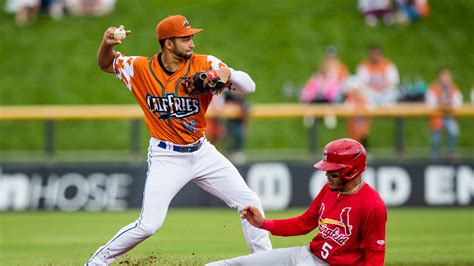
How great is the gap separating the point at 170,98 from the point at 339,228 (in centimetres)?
223

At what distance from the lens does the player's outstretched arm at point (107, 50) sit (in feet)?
28.1

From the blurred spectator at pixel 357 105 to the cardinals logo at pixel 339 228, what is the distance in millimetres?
10685

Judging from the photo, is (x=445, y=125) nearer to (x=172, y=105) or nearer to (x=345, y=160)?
(x=172, y=105)

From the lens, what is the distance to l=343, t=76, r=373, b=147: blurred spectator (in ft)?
58.9

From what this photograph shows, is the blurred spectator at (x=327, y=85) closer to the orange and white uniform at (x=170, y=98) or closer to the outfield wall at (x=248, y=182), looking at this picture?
the outfield wall at (x=248, y=182)

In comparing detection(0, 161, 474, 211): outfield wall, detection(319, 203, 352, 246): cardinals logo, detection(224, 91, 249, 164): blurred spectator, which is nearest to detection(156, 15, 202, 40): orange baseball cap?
detection(319, 203, 352, 246): cardinals logo

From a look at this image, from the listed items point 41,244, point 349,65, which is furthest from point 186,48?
point 349,65

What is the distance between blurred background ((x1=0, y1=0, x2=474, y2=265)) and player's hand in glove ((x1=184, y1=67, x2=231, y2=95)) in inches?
111

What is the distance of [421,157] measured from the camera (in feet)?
58.4

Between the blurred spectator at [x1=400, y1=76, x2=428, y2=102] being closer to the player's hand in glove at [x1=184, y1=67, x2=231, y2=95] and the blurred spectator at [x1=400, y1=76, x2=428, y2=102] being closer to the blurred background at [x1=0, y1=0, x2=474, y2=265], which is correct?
the blurred background at [x1=0, y1=0, x2=474, y2=265]

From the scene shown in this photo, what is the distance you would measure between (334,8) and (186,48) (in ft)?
72.9

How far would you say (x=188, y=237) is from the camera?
44.7 ft

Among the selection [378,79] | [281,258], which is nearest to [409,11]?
[378,79]

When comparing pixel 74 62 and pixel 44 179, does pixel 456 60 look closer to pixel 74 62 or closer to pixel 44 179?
pixel 74 62
